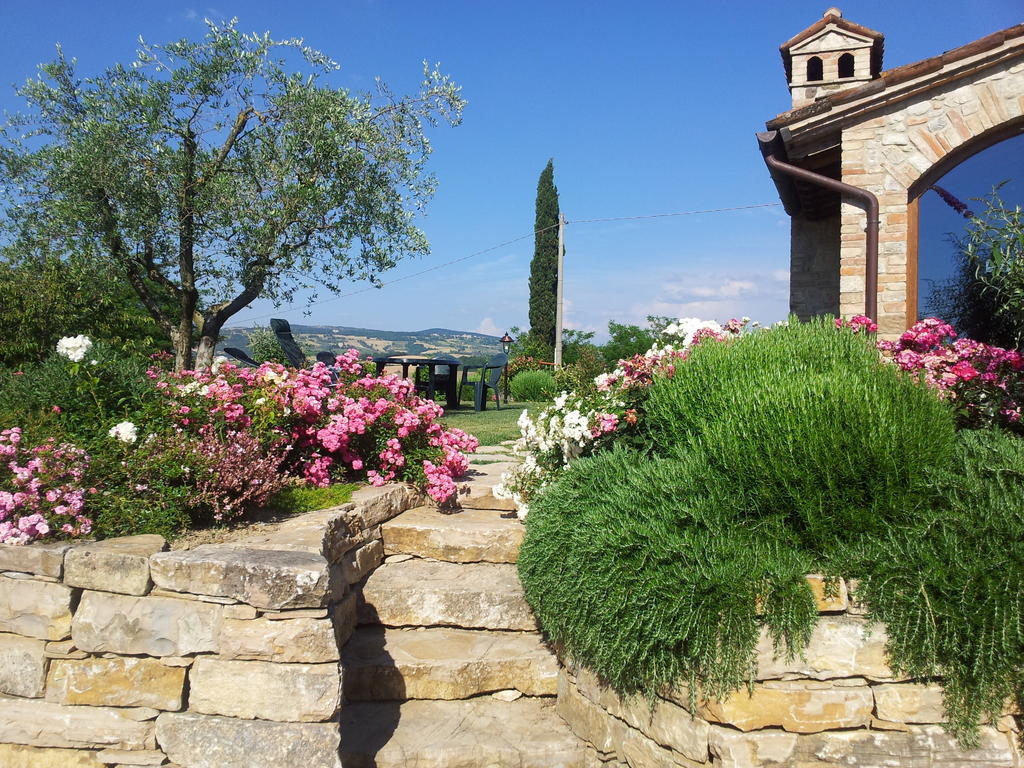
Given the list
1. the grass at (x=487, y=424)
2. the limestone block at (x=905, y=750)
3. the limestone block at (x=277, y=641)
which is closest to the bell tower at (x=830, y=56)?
the grass at (x=487, y=424)

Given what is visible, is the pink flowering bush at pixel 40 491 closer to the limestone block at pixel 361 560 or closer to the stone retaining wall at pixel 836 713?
A: the limestone block at pixel 361 560

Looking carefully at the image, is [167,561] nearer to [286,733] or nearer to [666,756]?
[286,733]

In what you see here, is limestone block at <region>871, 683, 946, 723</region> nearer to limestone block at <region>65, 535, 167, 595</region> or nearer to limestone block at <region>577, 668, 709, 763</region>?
limestone block at <region>577, 668, 709, 763</region>

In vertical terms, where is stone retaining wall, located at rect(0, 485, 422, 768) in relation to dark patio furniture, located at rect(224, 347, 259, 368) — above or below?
below

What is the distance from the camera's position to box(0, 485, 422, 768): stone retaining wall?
8.16ft

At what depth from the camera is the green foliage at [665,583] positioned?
7.38 ft

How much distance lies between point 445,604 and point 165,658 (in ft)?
3.90

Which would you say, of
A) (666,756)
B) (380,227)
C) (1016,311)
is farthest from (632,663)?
(380,227)

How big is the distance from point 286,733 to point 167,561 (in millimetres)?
732

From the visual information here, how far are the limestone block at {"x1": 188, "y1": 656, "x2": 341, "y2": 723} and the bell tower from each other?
331 inches

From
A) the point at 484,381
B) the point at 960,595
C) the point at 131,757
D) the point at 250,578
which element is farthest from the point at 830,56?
the point at 131,757

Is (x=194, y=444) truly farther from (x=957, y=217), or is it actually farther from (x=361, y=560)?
(x=957, y=217)

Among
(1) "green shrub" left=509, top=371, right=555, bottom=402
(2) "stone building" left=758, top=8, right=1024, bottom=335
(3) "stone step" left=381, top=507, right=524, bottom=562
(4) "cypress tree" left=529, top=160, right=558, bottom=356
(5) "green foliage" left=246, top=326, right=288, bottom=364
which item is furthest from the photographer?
(4) "cypress tree" left=529, top=160, right=558, bottom=356

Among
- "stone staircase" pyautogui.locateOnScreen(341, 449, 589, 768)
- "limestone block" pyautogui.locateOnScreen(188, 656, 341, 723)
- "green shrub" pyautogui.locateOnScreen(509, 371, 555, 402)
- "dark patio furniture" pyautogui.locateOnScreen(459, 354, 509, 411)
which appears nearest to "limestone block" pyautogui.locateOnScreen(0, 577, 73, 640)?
"limestone block" pyautogui.locateOnScreen(188, 656, 341, 723)
